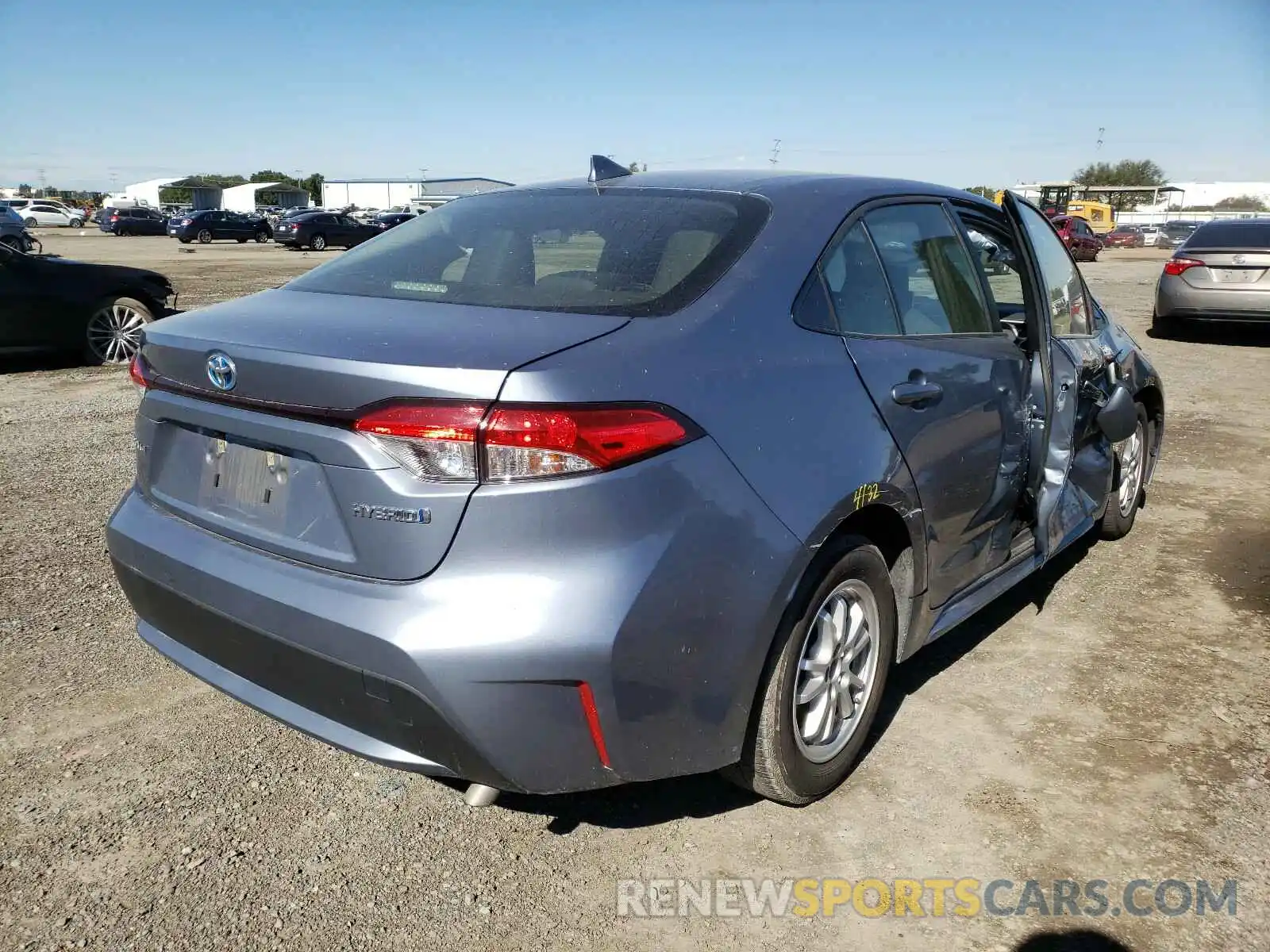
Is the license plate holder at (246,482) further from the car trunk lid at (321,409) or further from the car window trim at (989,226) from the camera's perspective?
the car window trim at (989,226)

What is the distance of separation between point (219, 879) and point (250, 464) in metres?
1.01

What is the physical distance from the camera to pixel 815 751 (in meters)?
2.63

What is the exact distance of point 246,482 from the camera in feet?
7.47

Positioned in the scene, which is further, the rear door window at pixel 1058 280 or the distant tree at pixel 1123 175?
the distant tree at pixel 1123 175

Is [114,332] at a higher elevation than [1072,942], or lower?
higher

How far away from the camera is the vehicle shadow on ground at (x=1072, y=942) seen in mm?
2189

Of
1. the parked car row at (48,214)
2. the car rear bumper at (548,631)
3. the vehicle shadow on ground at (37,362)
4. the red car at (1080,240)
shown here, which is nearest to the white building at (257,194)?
the parked car row at (48,214)

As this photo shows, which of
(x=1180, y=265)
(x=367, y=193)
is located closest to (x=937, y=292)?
(x=1180, y=265)

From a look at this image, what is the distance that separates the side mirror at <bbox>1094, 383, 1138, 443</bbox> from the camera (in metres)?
3.88

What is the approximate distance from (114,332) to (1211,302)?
39.4 feet

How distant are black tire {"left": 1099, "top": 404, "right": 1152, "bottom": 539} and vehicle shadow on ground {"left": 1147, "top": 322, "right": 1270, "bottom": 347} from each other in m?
8.68

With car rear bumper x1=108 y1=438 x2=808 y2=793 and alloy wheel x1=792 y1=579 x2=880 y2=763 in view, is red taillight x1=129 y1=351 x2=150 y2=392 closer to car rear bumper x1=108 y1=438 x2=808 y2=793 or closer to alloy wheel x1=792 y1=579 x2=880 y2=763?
car rear bumper x1=108 y1=438 x2=808 y2=793

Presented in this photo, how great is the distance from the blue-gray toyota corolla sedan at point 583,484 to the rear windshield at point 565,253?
0.05 ft

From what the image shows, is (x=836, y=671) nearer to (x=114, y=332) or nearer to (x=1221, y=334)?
(x=114, y=332)
